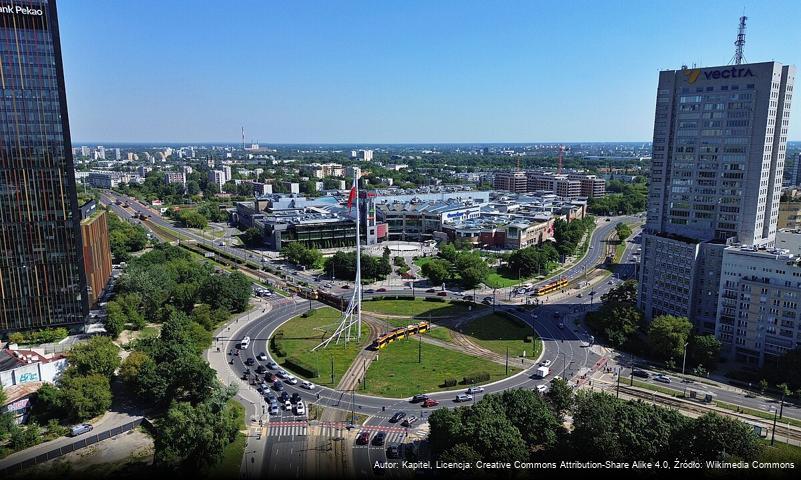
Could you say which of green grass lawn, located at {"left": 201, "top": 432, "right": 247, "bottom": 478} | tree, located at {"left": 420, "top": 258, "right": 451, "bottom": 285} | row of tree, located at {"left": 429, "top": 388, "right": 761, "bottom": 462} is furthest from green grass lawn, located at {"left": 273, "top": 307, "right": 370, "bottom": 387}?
row of tree, located at {"left": 429, "top": 388, "right": 761, "bottom": 462}

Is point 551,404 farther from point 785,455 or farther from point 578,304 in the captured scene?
point 578,304

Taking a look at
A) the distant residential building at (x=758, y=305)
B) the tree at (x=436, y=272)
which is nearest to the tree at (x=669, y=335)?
the distant residential building at (x=758, y=305)

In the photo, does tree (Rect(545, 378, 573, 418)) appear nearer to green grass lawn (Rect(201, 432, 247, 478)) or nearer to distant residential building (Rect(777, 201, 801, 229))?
green grass lawn (Rect(201, 432, 247, 478))

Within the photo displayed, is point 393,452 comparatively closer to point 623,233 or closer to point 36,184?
point 36,184

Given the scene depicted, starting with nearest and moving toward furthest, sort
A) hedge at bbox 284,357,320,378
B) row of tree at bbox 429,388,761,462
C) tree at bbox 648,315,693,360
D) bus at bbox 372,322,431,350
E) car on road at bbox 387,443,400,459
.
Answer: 1. row of tree at bbox 429,388,761,462
2. car on road at bbox 387,443,400,459
3. hedge at bbox 284,357,320,378
4. tree at bbox 648,315,693,360
5. bus at bbox 372,322,431,350

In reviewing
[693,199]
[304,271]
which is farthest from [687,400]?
[304,271]

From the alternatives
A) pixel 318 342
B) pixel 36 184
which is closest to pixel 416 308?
pixel 318 342
